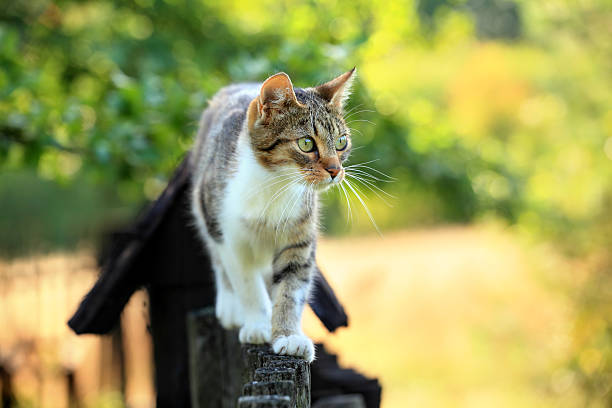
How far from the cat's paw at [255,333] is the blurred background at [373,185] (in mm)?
515

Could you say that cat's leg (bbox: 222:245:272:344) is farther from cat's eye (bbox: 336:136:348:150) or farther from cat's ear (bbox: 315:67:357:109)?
cat's ear (bbox: 315:67:357:109)

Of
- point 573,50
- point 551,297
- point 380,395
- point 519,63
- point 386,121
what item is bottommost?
point 380,395

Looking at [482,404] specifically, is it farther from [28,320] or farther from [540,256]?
[28,320]

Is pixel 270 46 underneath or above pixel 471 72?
underneath

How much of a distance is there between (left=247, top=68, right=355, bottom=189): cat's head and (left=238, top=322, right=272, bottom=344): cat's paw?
553 mm

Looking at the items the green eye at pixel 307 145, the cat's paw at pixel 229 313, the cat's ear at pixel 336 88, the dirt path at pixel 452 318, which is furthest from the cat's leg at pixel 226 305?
the dirt path at pixel 452 318

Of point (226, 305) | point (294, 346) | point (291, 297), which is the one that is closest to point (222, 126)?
point (226, 305)

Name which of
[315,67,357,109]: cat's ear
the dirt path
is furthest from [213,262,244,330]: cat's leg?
the dirt path

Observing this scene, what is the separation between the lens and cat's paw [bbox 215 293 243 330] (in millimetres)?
2621

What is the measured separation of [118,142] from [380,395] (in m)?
2.23

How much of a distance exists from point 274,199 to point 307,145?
26 centimetres

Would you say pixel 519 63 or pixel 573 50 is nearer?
pixel 573 50

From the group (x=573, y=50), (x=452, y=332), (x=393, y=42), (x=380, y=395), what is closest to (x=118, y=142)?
(x=380, y=395)

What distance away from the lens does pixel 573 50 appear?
10477 mm
